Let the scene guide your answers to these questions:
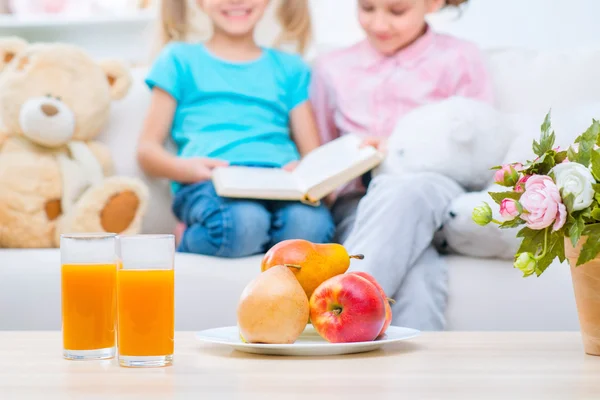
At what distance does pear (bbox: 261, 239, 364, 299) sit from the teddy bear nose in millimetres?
1071

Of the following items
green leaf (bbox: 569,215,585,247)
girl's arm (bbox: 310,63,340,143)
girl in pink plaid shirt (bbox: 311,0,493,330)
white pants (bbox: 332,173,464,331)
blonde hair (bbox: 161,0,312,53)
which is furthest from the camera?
blonde hair (bbox: 161,0,312,53)

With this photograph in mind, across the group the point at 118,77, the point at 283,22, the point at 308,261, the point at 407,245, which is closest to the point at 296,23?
the point at 283,22

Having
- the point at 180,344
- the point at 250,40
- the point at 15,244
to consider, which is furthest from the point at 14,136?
the point at 180,344

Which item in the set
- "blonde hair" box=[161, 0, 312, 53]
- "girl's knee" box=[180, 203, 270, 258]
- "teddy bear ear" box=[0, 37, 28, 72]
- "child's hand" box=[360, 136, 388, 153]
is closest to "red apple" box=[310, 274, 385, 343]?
"girl's knee" box=[180, 203, 270, 258]

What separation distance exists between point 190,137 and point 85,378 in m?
1.26

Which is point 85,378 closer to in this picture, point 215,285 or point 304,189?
point 215,285

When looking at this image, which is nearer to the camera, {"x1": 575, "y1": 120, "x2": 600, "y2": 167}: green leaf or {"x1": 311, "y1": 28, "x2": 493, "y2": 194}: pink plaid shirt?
{"x1": 575, "y1": 120, "x2": 600, "y2": 167}: green leaf

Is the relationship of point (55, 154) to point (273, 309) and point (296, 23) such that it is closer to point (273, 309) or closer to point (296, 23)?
point (296, 23)

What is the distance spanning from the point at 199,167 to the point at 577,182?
112 centimetres

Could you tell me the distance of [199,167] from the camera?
69.6 inches

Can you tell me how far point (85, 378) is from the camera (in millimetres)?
663

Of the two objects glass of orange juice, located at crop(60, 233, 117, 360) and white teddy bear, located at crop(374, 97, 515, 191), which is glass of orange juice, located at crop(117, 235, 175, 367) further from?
white teddy bear, located at crop(374, 97, 515, 191)

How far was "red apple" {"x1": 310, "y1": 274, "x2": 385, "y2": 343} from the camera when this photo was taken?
0.78 metres

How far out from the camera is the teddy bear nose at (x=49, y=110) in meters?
1.77
